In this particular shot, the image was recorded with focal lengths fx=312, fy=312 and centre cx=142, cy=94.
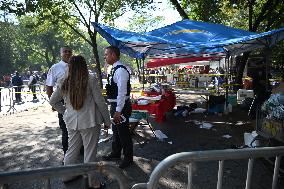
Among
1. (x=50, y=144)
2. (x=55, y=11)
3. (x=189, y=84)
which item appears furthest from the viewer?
(x=189, y=84)

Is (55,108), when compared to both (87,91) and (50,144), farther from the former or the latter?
(50,144)

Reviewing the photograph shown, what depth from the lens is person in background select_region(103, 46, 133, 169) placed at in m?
5.42

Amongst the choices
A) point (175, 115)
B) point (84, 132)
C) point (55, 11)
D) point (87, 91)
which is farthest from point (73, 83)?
point (55, 11)

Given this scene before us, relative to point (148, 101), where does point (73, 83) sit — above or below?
above

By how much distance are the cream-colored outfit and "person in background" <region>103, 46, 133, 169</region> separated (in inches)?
33.2

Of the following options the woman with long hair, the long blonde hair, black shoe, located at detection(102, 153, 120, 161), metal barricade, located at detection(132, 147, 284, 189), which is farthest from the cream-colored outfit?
metal barricade, located at detection(132, 147, 284, 189)

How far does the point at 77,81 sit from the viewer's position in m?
4.30

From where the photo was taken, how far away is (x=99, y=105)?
4.49 meters

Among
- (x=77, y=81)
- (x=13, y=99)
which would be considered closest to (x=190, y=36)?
(x=77, y=81)

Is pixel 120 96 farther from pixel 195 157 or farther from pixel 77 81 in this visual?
pixel 195 157

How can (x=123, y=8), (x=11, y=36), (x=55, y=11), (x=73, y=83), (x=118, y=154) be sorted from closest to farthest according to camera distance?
(x=73, y=83) → (x=118, y=154) → (x=55, y=11) → (x=123, y=8) → (x=11, y=36)

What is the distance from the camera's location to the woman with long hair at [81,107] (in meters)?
4.32

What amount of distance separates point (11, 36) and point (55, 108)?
5727cm

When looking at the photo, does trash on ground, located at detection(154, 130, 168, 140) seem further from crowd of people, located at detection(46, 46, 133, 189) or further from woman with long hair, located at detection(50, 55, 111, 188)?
woman with long hair, located at detection(50, 55, 111, 188)
